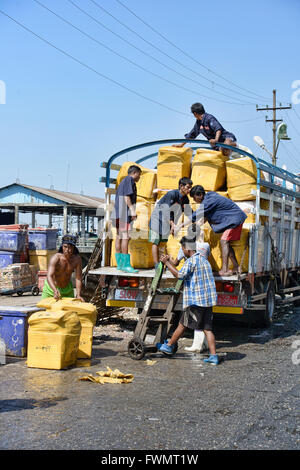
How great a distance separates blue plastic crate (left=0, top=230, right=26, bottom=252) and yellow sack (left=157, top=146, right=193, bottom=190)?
767cm

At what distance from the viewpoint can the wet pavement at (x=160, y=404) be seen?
14.0ft

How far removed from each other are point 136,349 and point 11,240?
9.42 meters

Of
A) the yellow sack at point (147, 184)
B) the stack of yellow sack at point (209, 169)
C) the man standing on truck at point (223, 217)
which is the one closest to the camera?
the man standing on truck at point (223, 217)

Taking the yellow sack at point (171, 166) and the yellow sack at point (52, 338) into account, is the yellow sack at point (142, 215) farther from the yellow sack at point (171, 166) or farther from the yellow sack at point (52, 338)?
the yellow sack at point (52, 338)

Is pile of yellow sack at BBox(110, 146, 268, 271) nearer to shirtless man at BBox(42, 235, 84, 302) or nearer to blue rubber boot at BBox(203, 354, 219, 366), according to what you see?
shirtless man at BBox(42, 235, 84, 302)

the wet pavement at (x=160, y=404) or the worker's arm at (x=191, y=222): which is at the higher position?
the worker's arm at (x=191, y=222)

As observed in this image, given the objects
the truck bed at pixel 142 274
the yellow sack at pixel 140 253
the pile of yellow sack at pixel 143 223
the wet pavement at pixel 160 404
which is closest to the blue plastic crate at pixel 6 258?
the pile of yellow sack at pixel 143 223

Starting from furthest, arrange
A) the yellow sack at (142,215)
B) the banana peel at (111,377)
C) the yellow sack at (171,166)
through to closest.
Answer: the yellow sack at (171,166) < the yellow sack at (142,215) < the banana peel at (111,377)

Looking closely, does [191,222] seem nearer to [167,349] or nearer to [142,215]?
[142,215]

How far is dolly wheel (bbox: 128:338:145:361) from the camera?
24.0 ft

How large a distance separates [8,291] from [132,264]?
6.73 m

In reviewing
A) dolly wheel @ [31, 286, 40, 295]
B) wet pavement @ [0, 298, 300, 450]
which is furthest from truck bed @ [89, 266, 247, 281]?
dolly wheel @ [31, 286, 40, 295]

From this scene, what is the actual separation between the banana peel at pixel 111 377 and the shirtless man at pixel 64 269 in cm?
143
